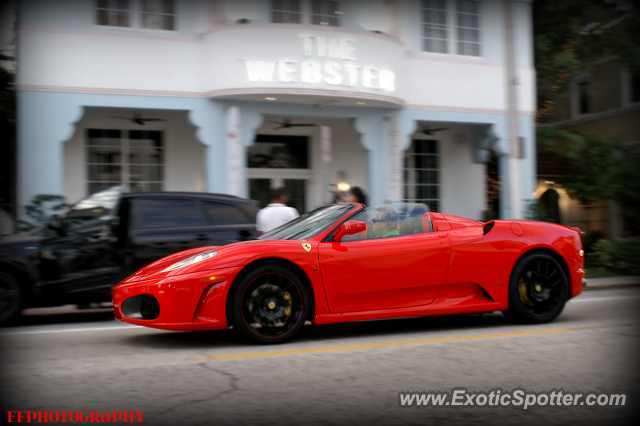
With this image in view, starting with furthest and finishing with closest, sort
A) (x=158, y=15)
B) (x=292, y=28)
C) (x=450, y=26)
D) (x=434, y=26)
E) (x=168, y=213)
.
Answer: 1. (x=450, y=26)
2. (x=434, y=26)
3. (x=158, y=15)
4. (x=292, y=28)
5. (x=168, y=213)

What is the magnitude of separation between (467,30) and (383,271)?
12195 millimetres

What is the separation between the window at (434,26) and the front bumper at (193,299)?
12.0 meters

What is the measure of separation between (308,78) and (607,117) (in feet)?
45.6

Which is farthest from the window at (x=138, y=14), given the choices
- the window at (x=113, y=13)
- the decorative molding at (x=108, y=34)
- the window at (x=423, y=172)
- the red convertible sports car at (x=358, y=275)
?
the red convertible sports car at (x=358, y=275)

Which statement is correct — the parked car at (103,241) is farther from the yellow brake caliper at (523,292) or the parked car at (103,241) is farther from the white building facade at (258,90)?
the yellow brake caliper at (523,292)

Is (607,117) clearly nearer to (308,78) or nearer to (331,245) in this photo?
(308,78)

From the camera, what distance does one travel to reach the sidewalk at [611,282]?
459 inches

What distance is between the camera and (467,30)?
54.4ft

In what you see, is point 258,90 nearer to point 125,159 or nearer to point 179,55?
point 179,55

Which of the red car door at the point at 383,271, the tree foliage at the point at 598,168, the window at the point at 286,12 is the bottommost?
the red car door at the point at 383,271

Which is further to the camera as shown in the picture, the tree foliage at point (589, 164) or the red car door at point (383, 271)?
the tree foliage at point (589, 164)

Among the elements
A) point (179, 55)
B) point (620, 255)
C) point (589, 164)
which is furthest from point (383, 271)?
point (589, 164)

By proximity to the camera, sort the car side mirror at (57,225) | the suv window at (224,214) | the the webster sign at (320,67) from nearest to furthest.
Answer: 1. the car side mirror at (57,225)
2. the suv window at (224,214)
3. the the webster sign at (320,67)

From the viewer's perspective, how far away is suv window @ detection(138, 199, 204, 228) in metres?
8.30
